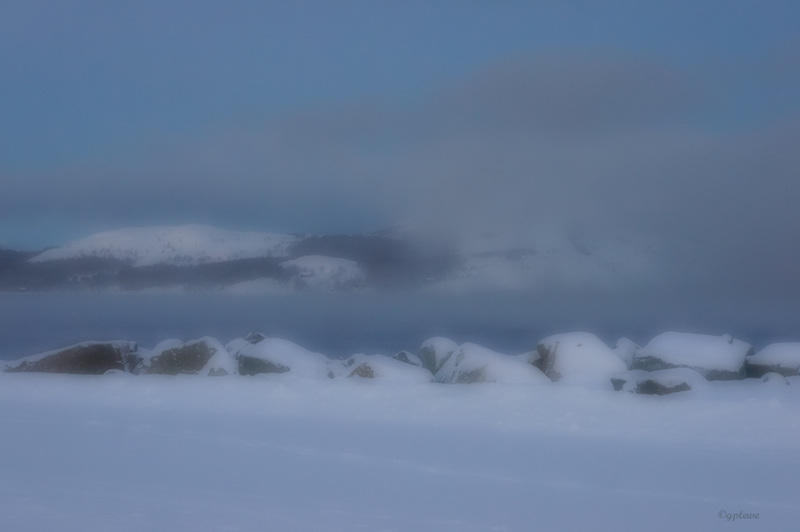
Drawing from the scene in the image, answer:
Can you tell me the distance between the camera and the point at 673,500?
5.43 meters

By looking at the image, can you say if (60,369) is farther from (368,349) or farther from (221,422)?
(368,349)

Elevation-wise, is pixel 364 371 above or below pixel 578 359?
below

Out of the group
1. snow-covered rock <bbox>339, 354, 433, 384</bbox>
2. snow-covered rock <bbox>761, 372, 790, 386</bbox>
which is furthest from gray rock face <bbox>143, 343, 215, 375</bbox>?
snow-covered rock <bbox>761, 372, 790, 386</bbox>

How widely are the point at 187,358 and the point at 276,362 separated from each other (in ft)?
4.87

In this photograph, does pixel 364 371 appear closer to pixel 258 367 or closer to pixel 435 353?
pixel 258 367

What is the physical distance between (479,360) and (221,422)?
434 centimetres

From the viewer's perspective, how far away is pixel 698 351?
11.6m

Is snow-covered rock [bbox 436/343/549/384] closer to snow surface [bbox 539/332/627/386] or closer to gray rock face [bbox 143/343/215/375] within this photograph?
snow surface [bbox 539/332/627/386]

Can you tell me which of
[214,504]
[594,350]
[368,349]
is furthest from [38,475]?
[368,349]

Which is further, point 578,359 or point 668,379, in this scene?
point 578,359

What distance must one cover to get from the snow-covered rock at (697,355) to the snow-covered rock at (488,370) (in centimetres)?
193

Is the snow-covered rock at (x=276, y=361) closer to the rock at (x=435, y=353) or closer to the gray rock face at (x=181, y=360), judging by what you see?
the gray rock face at (x=181, y=360)

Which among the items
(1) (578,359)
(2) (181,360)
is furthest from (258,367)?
(1) (578,359)

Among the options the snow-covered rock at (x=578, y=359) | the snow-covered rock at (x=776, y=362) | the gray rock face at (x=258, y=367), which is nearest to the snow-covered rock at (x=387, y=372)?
the gray rock face at (x=258, y=367)
